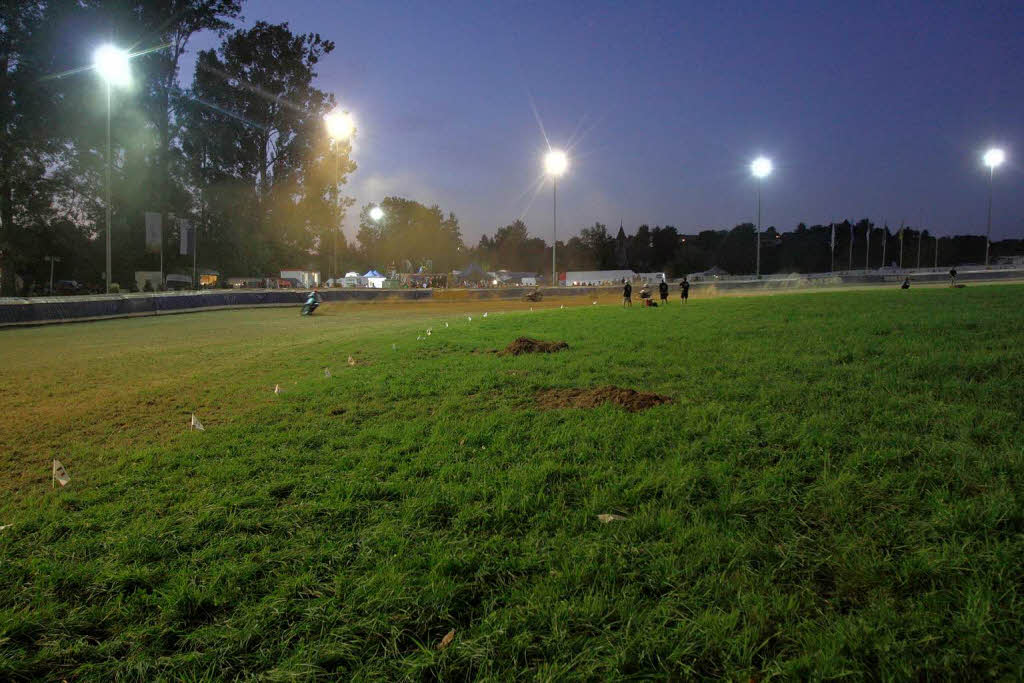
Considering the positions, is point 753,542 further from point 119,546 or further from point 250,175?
point 250,175

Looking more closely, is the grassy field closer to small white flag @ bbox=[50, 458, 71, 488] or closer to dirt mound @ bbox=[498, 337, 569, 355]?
small white flag @ bbox=[50, 458, 71, 488]

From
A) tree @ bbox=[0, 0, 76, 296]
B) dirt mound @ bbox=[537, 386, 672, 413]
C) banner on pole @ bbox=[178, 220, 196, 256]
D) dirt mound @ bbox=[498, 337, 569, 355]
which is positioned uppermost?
tree @ bbox=[0, 0, 76, 296]

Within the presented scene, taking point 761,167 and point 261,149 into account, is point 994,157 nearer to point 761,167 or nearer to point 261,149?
point 761,167

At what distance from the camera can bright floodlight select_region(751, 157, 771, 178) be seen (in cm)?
4812

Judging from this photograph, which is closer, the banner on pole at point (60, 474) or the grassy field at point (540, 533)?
the grassy field at point (540, 533)

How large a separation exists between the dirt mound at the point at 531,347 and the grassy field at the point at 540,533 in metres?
2.94

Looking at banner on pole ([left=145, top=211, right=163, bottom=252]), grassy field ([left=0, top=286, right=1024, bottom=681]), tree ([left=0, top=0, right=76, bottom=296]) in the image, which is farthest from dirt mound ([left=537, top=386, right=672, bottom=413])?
tree ([left=0, top=0, right=76, bottom=296])

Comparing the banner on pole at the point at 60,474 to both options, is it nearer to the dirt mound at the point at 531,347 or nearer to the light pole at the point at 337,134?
the dirt mound at the point at 531,347

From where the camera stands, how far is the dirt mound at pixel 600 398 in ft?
19.6

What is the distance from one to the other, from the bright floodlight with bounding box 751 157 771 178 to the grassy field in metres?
47.1

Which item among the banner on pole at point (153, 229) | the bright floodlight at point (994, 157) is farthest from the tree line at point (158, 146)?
the bright floodlight at point (994, 157)

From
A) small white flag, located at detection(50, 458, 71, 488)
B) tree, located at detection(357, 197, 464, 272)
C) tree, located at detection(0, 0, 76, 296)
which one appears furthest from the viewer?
tree, located at detection(357, 197, 464, 272)

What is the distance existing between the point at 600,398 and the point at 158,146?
5287 centimetres

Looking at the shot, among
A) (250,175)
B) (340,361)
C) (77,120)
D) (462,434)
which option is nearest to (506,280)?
(250,175)
